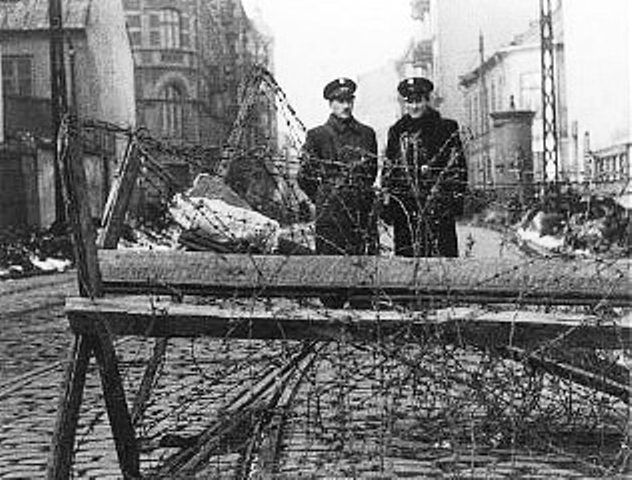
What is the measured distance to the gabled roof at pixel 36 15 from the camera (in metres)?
39.9

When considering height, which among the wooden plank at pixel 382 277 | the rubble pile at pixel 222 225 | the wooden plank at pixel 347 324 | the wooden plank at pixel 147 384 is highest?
the rubble pile at pixel 222 225

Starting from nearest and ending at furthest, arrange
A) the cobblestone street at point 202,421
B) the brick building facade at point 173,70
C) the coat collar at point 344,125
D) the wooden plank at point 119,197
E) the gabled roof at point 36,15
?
1. the wooden plank at point 119,197
2. the cobblestone street at point 202,421
3. the coat collar at point 344,125
4. the gabled roof at point 36,15
5. the brick building facade at point 173,70

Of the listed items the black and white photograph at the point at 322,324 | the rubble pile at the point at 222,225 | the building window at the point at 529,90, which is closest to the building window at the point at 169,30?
the building window at the point at 529,90

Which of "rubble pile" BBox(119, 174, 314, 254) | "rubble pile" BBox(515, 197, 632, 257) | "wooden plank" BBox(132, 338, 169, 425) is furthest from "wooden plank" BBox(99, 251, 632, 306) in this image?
"rubble pile" BBox(515, 197, 632, 257)

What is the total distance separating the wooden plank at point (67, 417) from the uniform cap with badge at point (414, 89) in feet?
14.4

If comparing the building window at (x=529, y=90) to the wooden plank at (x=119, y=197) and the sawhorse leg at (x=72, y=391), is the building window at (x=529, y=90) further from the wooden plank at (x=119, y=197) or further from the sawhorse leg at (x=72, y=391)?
the sawhorse leg at (x=72, y=391)

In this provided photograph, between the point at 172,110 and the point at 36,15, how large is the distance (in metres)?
16.5

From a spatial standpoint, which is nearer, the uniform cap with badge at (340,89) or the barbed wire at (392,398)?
the barbed wire at (392,398)

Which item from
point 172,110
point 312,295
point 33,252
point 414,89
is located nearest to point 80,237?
point 312,295

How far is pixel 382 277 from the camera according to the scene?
14.4 feet

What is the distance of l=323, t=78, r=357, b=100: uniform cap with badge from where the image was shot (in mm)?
8547

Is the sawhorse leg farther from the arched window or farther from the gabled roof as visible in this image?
the arched window

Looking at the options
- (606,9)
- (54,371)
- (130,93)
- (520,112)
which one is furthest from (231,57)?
(54,371)

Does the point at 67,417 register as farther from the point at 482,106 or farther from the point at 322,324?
the point at 482,106
